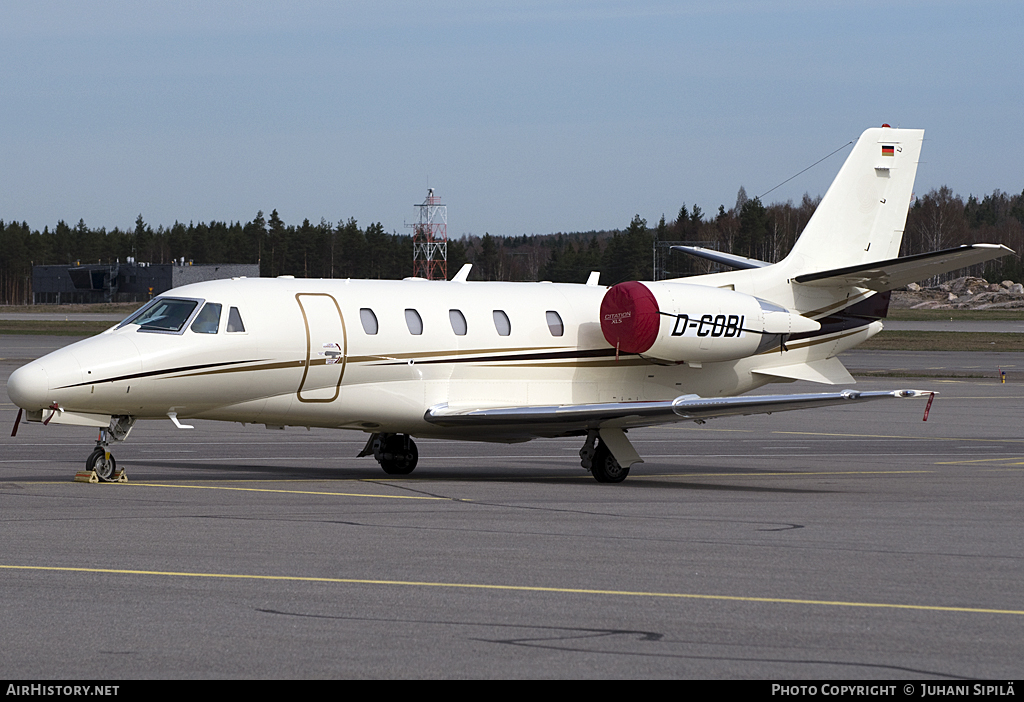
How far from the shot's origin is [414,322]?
64.7ft

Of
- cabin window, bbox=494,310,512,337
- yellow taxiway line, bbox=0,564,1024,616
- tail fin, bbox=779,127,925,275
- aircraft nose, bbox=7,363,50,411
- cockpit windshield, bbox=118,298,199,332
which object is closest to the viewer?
yellow taxiway line, bbox=0,564,1024,616

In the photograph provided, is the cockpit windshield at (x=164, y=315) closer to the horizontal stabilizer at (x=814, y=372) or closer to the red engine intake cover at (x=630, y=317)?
the red engine intake cover at (x=630, y=317)

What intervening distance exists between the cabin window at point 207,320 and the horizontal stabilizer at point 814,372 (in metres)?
9.82

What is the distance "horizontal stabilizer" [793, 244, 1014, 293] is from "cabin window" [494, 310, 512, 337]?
19.1 ft

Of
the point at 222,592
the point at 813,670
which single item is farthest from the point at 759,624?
the point at 222,592

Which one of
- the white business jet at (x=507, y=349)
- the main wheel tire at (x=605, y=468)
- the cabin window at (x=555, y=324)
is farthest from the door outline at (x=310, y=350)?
the main wheel tire at (x=605, y=468)

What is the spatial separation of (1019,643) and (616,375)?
42.0ft

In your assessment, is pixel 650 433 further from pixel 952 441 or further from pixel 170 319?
pixel 170 319

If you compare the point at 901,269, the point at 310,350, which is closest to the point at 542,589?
the point at 310,350

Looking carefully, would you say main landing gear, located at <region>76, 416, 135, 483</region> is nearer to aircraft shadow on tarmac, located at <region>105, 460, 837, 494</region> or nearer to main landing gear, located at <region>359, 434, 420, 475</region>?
aircraft shadow on tarmac, located at <region>105, 460, 837, 494</region>

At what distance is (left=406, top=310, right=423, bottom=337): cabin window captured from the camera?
19625mm

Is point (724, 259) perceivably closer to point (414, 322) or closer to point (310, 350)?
point (414, 322)

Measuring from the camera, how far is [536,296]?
837 inches

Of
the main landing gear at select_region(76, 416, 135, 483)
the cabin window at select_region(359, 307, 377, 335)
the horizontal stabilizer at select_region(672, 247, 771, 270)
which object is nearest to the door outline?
the cabin window at select_region(359, 307, 377, 335)
